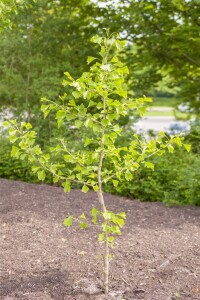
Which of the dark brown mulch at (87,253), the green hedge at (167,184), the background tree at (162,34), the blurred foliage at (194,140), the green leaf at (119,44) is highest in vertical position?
the background tree at (162,34)

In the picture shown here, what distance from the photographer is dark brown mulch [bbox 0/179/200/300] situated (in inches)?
152

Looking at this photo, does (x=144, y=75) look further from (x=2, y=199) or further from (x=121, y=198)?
(x=2, y=199)

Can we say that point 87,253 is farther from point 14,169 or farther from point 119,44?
point 14,169

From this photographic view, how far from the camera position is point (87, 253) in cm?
455

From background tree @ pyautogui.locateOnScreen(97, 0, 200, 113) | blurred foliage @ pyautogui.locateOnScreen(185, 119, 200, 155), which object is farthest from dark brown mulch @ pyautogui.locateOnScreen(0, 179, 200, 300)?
background tree @ pyautogui.locateOnScreen(97, 0, 200, 113)

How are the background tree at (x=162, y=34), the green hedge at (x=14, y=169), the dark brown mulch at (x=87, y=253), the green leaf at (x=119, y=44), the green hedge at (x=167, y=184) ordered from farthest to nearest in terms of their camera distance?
the background tree at (x=162, y=34), the green hedge at (x=14, y=169), the green hedge at (x=167, y=184), the dark brown mulch at (x=87, y=253), the green leaf at (x=119, y=44)

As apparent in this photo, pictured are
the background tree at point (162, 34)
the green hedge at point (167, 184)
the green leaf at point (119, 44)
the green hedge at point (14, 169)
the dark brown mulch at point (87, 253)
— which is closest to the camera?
the green leaf at point (119, 44)

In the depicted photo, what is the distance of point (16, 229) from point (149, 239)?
1.33 metres

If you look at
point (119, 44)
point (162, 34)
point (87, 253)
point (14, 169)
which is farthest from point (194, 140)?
point (119, 44)

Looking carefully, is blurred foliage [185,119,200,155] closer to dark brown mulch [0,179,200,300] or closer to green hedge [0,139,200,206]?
green hedge [0,139,200,206]

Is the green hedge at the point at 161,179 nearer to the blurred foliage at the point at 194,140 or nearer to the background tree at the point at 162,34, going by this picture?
the blurred foliage at the point at 194,140

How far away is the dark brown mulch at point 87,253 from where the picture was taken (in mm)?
3871

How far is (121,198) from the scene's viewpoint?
673cm

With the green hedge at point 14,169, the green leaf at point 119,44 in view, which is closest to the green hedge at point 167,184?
the green hedge at point 14,169
